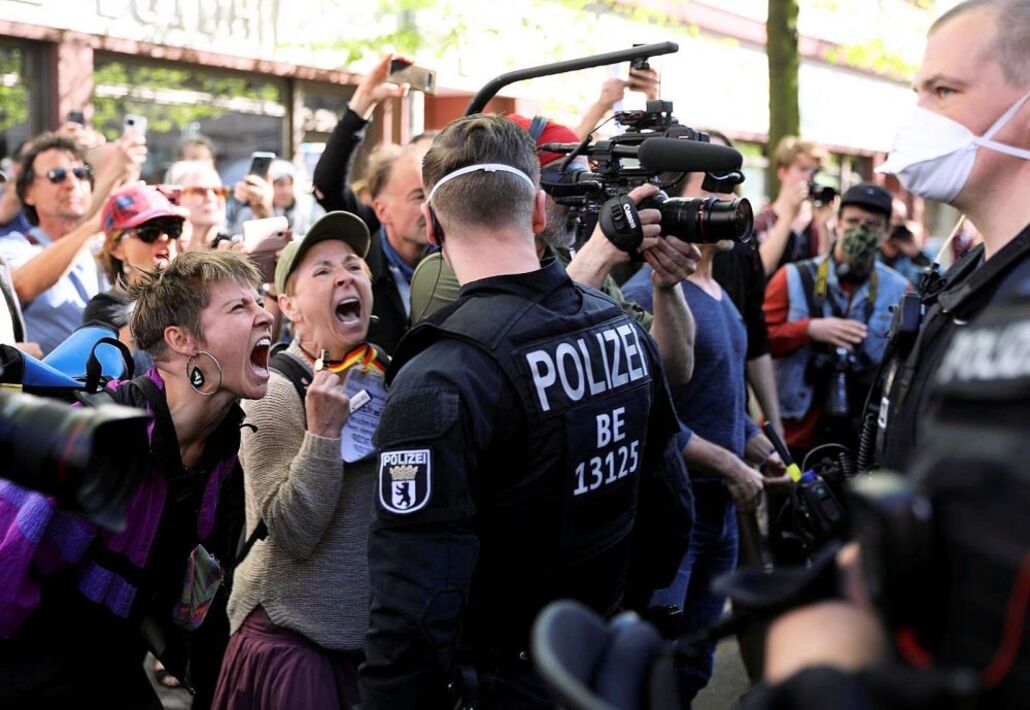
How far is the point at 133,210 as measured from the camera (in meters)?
4.61

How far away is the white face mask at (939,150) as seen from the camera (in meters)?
2.18

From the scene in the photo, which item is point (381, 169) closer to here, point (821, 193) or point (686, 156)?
point (686, 156)

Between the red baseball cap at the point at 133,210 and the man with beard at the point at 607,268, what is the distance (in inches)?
57.4

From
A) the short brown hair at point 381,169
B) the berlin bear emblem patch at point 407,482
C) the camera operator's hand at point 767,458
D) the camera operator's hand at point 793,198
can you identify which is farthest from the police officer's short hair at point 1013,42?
the camera operator's hand at point 793,198

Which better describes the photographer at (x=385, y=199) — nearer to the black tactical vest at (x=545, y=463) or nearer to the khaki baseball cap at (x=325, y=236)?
the khaki baseball cap at (x=325, y=236)

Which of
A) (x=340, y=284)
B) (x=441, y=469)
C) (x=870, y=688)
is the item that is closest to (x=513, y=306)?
(x=441, y=469)

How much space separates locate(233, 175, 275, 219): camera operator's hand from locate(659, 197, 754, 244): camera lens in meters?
3.84

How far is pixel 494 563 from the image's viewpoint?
8.32ft

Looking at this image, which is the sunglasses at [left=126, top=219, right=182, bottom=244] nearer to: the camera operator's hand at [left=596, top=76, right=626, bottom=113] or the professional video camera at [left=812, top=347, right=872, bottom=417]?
the camera operator's hand at [left=596, top=76, right=626, bottom=113]

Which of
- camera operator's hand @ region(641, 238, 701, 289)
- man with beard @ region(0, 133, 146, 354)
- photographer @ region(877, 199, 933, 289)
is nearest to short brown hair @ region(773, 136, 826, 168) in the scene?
photographer @ region(877, 199, 933, 289)

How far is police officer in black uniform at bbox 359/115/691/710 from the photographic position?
2.33m

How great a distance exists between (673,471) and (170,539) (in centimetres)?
124

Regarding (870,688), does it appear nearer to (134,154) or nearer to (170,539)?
(170,539)

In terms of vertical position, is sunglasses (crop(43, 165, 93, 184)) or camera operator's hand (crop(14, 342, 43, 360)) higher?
sunglasses (crop(43, 165, 93, 184))
